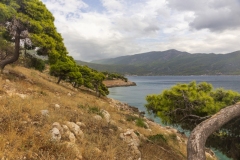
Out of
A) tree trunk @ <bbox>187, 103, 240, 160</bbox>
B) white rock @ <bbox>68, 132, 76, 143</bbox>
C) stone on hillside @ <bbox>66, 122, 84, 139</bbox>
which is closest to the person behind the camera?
tree trunk @ <bbox>187, 103, 240, 160</bbox>

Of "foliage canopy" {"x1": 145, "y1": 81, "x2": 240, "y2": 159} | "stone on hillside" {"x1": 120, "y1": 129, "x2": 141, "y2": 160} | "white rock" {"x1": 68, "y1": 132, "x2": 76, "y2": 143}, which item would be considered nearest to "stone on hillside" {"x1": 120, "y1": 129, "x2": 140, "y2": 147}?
"stone on hillside" {"x1": 120, "y1": 129, "x2": 141, "y2": 160}

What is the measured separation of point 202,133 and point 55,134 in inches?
202

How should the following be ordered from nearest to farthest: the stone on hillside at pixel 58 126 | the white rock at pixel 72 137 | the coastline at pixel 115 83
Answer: the white rock at pixel 72 137 → the stone on hillside at pixel 58 126 → the coastline at pixel 115 83

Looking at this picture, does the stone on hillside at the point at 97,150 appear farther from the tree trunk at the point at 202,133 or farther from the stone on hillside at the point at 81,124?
the tree trunk at the point at 202,133

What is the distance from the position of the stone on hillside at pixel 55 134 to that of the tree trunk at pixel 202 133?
438 cm

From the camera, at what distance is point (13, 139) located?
6.18 metres

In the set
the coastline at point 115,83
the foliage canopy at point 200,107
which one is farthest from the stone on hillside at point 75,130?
the coastline at point 115,83

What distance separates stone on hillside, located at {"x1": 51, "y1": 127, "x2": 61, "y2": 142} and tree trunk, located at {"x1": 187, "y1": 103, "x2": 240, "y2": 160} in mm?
4375

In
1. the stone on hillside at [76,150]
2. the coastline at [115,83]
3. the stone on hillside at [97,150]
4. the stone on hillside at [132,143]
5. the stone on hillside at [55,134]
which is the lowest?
the coastline at [115,83]

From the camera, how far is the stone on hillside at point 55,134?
6982 mm

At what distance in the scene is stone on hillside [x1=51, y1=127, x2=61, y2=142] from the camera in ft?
22.9

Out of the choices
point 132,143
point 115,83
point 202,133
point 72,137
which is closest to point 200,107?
point 132,143

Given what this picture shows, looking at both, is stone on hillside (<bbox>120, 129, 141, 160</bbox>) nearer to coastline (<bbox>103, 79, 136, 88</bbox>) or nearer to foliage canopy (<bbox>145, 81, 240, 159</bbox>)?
foliage canopy (<bbox>145, 81, 240, 159</bbox>)

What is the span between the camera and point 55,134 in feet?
23.8
